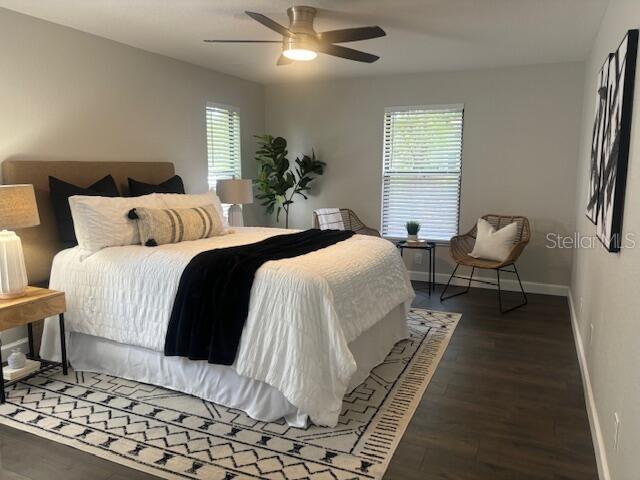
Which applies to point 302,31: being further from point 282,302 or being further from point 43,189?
point 43,189

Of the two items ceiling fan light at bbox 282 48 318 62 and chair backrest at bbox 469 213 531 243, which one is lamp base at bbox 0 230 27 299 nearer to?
ceiling fan light at bbox 282 48 318 62

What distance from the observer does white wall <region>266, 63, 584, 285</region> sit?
16.6 feet

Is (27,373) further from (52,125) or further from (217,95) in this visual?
(217,95)

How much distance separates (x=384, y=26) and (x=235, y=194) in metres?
2.15

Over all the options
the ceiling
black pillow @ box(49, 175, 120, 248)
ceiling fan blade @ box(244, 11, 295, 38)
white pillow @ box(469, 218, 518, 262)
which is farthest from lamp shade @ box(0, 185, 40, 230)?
white pillow @ box(469, 218, 518, 262)

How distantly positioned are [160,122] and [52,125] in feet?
3.78

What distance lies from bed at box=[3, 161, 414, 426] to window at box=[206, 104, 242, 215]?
1711 millimetres

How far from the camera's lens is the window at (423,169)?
555 centimetres

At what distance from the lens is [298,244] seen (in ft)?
11.0

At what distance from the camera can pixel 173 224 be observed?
3.45 metres

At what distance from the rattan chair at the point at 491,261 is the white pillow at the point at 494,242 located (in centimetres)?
6

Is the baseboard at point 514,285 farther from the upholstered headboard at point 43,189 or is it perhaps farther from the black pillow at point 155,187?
the upholstered headboard at point 43,189

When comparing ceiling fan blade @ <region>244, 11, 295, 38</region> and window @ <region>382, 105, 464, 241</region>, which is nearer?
ceiling fan blade @ <region>244, 11, 295, 38</region>

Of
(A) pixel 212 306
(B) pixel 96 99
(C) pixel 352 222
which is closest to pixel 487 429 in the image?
(A) pixel 212 306
